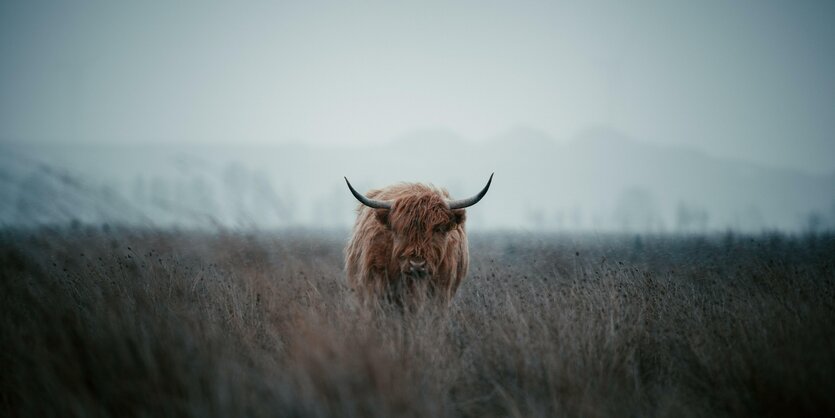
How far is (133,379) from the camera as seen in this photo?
2.66 metres

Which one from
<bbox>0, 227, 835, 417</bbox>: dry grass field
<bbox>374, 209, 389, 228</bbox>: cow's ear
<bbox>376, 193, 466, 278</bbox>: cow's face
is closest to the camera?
<bbox>0, 227, 835, 417</bbox>: dry grass field

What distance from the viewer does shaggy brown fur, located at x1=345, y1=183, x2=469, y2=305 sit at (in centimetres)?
488

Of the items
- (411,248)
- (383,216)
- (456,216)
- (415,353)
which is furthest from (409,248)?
(415,353)

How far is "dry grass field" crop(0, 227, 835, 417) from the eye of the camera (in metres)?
2.55

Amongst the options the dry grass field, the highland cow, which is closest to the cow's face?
the highland cow

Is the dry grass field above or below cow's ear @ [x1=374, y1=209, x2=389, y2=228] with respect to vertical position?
below

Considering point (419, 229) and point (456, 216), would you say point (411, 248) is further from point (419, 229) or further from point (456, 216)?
point (456, 216)

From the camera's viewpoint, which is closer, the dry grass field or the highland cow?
the dry grass field

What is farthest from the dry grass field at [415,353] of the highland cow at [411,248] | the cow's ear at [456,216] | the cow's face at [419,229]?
the cow's ear at [456,216]

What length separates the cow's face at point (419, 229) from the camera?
188 inches

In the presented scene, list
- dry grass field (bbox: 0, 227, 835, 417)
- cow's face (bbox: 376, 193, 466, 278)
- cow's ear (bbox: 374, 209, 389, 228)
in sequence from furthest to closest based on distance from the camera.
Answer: cow's ear (bbox: 374, 209, 389, 228) → cow's face (bbox: 376, 193, 466, 278) → dry grass field (bbox: 0, 227, 835, 417)

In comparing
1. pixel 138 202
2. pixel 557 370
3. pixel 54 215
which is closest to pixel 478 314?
pixel 557 370

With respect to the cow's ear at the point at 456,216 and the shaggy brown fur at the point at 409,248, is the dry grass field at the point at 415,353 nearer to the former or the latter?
the shaggy brown fur at the point at 409,248

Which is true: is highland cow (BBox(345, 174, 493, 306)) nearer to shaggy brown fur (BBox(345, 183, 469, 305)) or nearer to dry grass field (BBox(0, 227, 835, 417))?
shaggy brown fur (BBox(345, 183, 469, 305))
